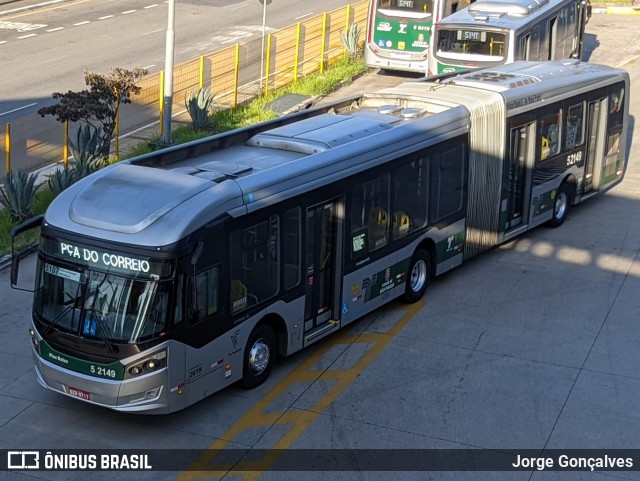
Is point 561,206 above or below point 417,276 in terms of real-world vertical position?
above

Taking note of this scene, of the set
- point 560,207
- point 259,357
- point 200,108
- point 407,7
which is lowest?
point 259,357

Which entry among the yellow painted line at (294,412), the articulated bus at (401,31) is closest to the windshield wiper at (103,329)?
the yellow painted line at (294,412)

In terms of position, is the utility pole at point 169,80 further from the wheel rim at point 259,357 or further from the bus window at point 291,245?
the wheel rim at point 259,357

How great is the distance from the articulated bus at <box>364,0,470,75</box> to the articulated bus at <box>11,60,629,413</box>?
420 inches

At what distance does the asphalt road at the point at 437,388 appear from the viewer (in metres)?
12.4

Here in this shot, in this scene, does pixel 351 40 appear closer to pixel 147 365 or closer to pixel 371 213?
pixel 371 213

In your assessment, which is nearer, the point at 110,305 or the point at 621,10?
the point at 110,305

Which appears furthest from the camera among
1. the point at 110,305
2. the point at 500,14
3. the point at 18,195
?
the point at 500,14

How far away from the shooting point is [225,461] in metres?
11.9

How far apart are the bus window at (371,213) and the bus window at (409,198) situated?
Answer: 0.26 meters

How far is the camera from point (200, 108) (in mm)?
25172

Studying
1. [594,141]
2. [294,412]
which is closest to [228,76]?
[594,141]

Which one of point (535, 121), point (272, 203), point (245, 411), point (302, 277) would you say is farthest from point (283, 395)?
point (535, 121)

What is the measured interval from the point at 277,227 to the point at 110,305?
247 centimetres
